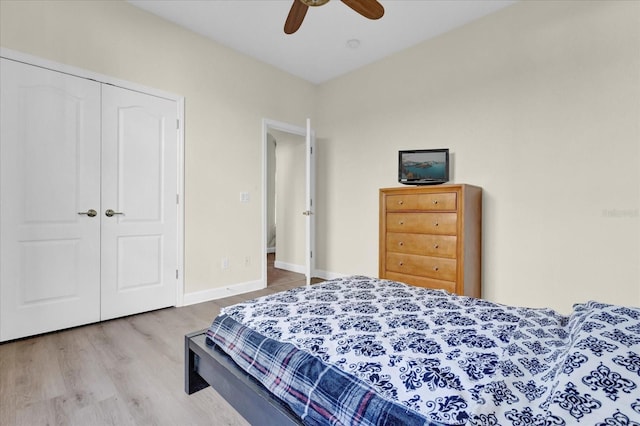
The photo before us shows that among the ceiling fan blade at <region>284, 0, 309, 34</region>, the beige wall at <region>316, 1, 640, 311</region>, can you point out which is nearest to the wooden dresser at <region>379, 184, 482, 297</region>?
the beige wall at <region>316, 1, 640, 311</region>

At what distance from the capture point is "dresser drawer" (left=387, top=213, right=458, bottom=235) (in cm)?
282

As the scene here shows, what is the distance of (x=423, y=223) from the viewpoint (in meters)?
2.99

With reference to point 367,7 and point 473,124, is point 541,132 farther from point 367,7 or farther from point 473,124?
point 367,7

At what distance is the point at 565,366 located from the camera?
2.51 feet

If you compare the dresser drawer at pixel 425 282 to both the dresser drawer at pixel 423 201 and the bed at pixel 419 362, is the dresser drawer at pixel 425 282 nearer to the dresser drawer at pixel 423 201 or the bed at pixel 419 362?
the dresser drawer at pixel 423 201

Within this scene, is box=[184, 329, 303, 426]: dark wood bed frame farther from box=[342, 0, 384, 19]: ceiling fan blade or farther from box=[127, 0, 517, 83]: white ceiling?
box=[127, 0, 517, 83]: white ceiling

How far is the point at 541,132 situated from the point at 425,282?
164 centimetres

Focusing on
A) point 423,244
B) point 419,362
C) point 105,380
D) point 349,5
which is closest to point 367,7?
point 349,5

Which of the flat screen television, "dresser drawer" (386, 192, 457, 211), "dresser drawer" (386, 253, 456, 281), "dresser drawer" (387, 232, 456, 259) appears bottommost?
"dresser drawer" (386, 253, 456, 281)

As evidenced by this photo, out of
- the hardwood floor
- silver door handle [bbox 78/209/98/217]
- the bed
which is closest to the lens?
the bed

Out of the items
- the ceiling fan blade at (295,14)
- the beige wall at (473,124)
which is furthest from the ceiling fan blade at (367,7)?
the beige wall at (473,124)

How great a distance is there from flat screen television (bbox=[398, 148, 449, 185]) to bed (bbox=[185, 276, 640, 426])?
1.93 metres

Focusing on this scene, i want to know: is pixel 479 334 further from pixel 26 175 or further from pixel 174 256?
pixel 26 175

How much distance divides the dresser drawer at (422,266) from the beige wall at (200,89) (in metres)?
1.65
